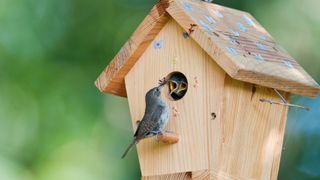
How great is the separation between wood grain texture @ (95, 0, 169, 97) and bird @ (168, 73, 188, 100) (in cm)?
27

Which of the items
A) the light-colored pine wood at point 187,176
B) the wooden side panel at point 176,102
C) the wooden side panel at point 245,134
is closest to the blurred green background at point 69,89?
the wooden side panel at point 176,102

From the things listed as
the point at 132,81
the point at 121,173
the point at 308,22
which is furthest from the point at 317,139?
the point at 132,81

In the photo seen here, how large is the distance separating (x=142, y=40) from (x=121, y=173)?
2199 millimetres

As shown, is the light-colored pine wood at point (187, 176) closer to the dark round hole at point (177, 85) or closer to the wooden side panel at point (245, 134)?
the wooden side panel at point (245, 134)

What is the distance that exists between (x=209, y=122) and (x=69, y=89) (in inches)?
117

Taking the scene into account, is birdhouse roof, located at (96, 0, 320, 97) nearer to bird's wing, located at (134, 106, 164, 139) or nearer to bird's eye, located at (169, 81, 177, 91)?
bird's eye, located at (169, 81, 177, 91)

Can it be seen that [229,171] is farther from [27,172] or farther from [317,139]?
[27,172]

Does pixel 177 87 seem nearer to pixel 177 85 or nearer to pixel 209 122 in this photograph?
pixel 177 85

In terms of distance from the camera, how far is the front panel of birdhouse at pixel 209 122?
440cm

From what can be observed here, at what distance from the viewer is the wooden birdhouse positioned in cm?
439

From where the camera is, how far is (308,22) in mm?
6633

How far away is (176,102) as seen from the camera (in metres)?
4.61

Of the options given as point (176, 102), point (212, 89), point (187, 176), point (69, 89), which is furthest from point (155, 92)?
point (69, 89)

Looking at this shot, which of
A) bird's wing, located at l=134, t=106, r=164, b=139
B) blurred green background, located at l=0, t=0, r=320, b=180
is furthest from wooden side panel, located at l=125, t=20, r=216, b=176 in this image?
blurred green background, located at l=0, t=0, r=320, b=180
